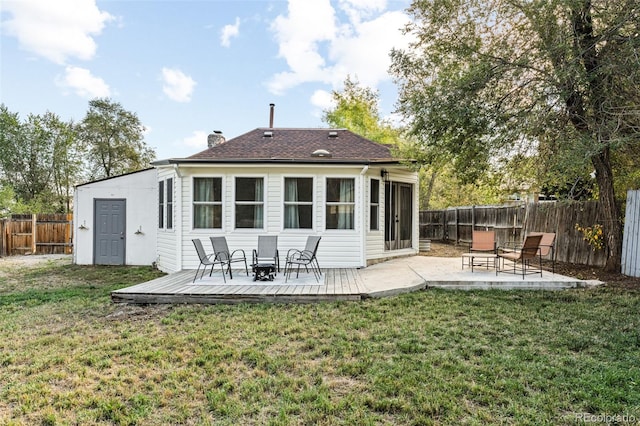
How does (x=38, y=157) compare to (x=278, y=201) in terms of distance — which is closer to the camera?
(x=278, y=201)

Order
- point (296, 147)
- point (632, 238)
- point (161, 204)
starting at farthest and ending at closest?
1. point (296, 147)
2. point (161, 204)
3. point (632, 238)

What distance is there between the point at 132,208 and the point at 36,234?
7151mm

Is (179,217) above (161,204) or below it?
below

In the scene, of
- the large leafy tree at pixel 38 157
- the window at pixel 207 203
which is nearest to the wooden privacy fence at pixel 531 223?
the window at pixel 207 203

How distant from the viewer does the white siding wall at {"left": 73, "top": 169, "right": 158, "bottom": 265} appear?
10.2 m

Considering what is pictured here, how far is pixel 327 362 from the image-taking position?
357 cm

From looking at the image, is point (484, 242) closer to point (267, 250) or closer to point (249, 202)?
point (267, 250)

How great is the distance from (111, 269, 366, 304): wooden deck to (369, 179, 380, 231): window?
9.15 ft

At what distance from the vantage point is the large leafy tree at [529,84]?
20.0 feet

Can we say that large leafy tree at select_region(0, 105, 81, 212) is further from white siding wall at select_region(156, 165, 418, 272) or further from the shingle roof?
white siding wall at select_region(156, 165, 418, 272)

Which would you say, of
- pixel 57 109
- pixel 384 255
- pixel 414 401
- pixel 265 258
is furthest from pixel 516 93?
pixel 57 109

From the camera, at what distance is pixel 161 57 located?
1362 centimetres

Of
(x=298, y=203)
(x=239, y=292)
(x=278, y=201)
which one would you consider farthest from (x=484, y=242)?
(x=239, y=292)

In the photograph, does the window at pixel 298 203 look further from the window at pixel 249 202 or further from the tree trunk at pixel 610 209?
the tree trunk at pixel 610 209
